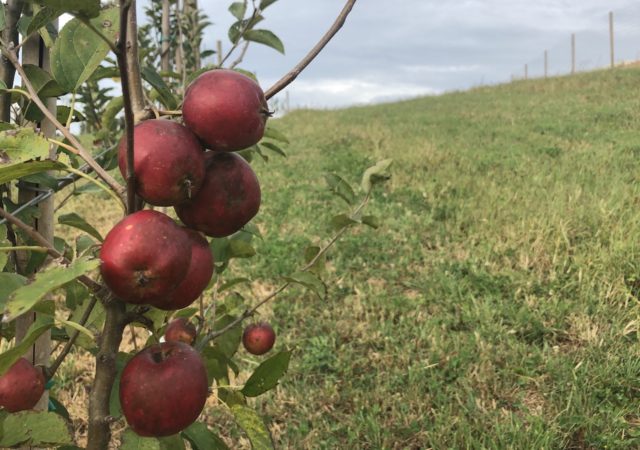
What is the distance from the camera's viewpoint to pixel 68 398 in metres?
2.70

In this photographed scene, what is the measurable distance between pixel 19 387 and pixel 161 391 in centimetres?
40

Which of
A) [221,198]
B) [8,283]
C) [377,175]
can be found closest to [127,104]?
[221,198]

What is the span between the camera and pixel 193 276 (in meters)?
0.73

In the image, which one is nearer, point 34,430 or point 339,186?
point 34,430

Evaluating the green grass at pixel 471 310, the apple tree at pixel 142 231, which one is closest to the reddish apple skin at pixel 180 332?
the apple tree at pixel 142 231

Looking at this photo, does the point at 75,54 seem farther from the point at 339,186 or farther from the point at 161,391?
the point at 339,186

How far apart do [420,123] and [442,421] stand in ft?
31.1

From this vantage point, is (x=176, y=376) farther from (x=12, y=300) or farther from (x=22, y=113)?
(x=22, y=113)

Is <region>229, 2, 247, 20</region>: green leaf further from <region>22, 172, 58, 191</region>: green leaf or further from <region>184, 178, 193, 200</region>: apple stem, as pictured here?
<region>184, 178, 193, 200</region>: apple stem

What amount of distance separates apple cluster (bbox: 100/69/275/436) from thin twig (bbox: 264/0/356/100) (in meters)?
0.04

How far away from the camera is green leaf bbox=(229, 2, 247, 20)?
1326 millimetres

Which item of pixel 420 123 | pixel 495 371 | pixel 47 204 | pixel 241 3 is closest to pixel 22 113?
pixel 47 204

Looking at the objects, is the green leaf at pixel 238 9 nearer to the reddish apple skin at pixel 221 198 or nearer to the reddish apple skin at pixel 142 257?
the reddish apple skin at pixel 221 198

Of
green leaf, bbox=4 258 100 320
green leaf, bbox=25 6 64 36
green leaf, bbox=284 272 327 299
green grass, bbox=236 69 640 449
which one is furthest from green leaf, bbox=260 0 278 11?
green grass, bbox=236 69 640 449
